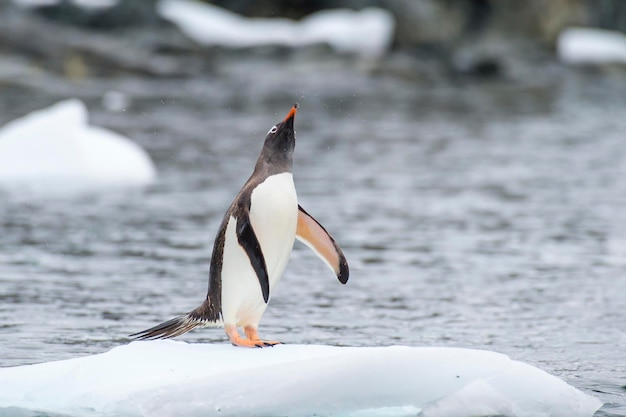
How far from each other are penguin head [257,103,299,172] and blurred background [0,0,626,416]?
1.73 meters

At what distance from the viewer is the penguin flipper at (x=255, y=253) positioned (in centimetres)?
589

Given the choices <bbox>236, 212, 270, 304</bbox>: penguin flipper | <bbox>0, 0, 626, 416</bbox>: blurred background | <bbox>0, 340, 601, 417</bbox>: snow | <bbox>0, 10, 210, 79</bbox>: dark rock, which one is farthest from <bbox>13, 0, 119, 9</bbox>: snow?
<bbox>0, 340, 601, 417</bbox>: snow

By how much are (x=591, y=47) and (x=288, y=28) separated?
30.8 feet

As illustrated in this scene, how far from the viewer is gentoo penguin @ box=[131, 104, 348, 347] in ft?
19.6

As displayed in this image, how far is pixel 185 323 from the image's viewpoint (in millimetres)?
6312

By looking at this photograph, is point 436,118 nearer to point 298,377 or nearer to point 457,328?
point 457,328

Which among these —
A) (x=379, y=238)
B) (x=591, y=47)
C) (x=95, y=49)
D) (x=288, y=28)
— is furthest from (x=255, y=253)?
(x=591, y=47)

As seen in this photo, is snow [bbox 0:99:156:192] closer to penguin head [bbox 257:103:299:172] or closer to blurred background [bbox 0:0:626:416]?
blurred background [bbox 0:0:626:416]

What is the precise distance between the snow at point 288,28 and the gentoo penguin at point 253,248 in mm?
27544

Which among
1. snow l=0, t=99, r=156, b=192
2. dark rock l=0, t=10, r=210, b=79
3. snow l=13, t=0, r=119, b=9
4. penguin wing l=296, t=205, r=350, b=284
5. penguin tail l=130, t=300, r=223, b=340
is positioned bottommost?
dark rock l=0, t=10, r=210, b=79

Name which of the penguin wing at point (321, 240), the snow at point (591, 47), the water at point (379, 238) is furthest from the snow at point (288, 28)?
the penguin wing at point (321, 240)

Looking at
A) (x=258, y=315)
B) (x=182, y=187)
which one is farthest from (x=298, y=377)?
(x=182, y=187)

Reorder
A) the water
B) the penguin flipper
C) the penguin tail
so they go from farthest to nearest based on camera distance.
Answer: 1. the water
2. the penguin tail
3. the penguin flipper

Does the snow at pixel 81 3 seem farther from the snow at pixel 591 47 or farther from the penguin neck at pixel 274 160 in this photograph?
the penguin neck at pixel 274 160
